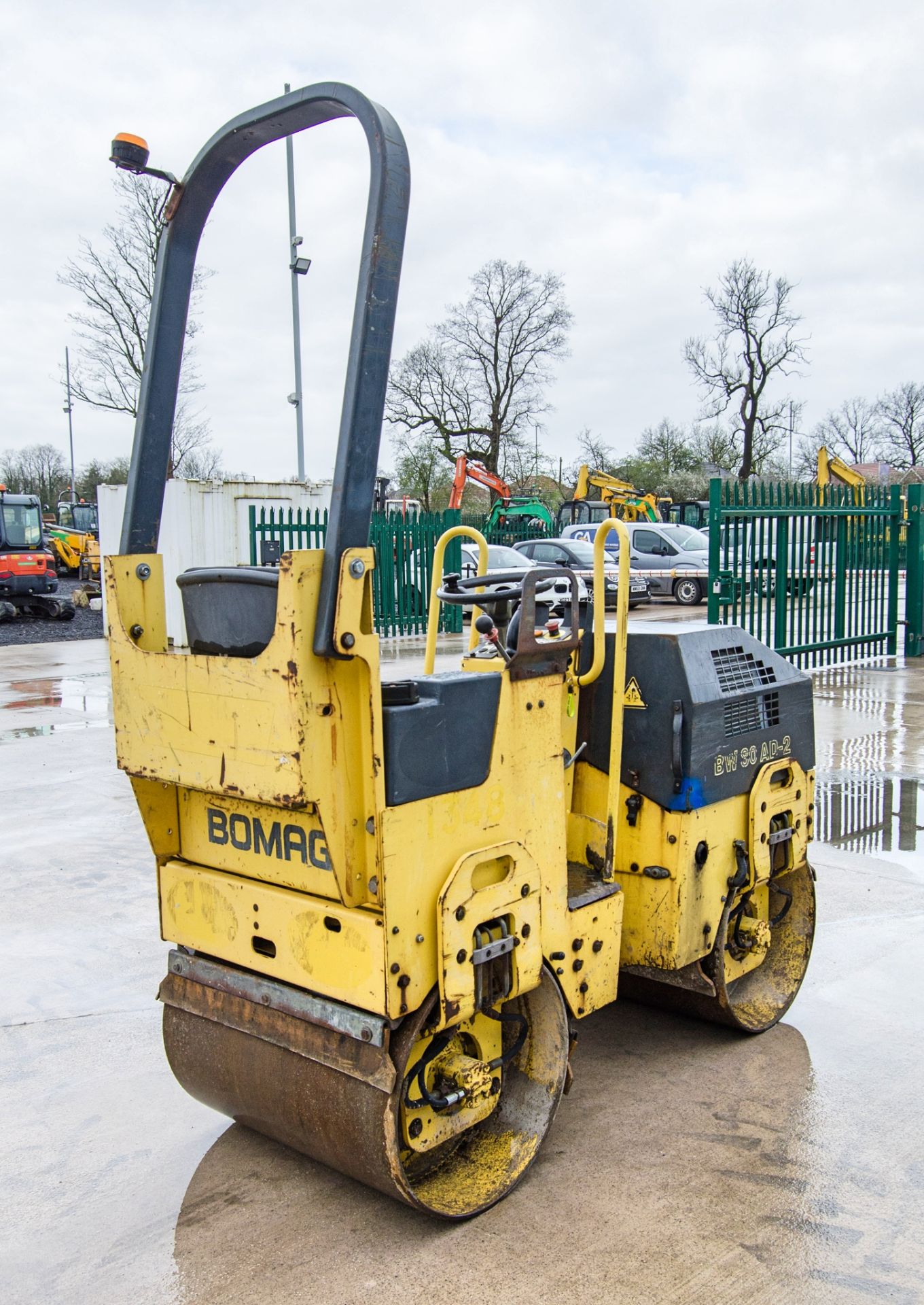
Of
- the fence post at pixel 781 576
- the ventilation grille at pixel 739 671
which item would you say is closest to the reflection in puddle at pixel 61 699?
the fence post at pixel 781 576

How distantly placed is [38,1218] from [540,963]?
1.44 metres

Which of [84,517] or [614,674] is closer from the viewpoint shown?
[614,674]

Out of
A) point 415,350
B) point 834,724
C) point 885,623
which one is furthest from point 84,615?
point 415,350

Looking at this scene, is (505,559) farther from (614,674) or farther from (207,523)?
(614,674)

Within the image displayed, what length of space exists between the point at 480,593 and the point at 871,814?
14.3ft

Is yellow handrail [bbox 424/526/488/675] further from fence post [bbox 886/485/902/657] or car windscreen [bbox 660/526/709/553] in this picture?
car windscreen [bbox 660/526/709/553]

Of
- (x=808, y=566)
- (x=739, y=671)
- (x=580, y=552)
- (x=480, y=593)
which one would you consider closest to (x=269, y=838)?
(x=480, y=593)

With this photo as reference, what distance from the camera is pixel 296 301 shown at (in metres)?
17.9

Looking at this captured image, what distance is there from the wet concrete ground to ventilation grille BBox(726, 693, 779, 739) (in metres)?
1.08

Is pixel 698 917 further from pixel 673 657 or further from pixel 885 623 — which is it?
pixel 885 623

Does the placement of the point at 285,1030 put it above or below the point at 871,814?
above

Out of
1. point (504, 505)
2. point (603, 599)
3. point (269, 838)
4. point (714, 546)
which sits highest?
point (504, 505)

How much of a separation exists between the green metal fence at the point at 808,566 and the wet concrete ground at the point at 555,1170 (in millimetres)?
5541

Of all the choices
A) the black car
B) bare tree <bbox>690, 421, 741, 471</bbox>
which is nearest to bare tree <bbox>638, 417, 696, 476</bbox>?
bare tree <bbox>690, 421, 741, 471</bbox>
